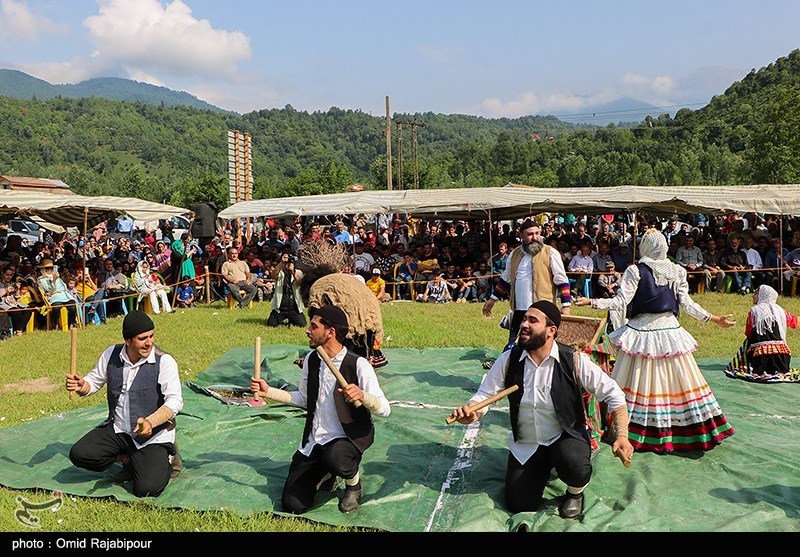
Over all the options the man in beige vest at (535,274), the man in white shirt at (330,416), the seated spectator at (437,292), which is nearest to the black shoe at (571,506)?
the man in white shirt at (330,416)

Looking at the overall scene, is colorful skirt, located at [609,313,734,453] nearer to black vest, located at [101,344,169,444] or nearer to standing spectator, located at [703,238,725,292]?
black vest, located at [101,344,169,444]

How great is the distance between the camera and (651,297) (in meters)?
5.76

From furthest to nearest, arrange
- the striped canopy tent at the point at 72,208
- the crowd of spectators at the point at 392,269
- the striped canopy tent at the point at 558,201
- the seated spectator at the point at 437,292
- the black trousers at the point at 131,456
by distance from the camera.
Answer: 1. the seated spectator at the point at 437,292
2. the striped canopy tent at the point at 558,201
3. the crowd of spectators at the point at 392,269
4. the striped canopy tent at the point at 72,208
5. the black trousers at the point at 131,456

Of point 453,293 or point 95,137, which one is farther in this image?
point 95,137

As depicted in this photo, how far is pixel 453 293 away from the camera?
16.1 metres

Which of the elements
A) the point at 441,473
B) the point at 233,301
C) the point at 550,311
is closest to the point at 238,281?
the point at 233,301

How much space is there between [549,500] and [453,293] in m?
11.5


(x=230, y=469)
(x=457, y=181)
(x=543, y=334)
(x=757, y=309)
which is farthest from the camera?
(x=457, y=181)

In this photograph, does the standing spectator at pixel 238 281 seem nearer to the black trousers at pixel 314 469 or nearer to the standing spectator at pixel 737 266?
the standing spectator at pixel 737 266

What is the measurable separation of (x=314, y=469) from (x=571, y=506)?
5.30 feet

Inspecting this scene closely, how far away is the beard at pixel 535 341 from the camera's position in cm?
442
